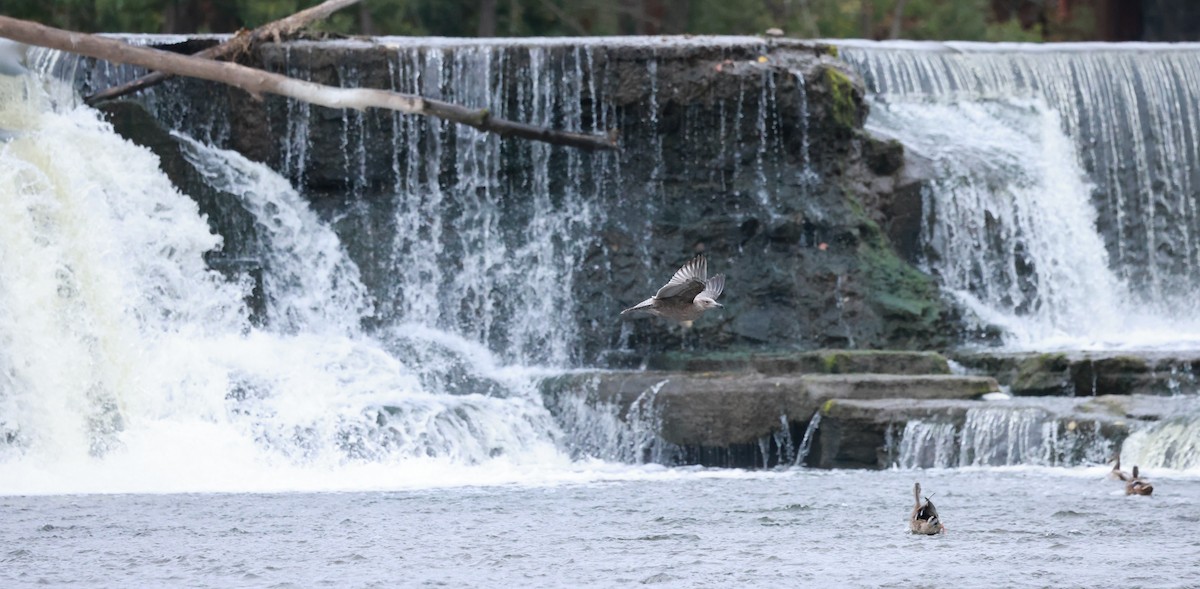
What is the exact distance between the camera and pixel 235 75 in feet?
47.9

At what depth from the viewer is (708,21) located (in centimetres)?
3164

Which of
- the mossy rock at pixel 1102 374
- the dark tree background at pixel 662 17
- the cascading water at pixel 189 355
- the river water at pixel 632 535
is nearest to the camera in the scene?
the river water at pixel 632 535

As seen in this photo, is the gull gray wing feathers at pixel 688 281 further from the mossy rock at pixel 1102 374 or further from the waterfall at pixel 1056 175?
→ the waterfall at pixel 1056 175

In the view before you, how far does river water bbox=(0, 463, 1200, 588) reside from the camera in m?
9.84

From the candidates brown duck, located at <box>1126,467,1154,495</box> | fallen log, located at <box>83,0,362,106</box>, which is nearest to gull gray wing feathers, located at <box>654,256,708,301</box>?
brown duck, located at <box>1126,467,1154,495</box>

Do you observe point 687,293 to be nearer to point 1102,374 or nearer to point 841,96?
point 1102,374

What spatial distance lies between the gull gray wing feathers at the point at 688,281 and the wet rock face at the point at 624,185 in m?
6.90

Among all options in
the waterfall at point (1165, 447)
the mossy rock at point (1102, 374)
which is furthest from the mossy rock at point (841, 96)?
the waterfall at point (1165, 447)

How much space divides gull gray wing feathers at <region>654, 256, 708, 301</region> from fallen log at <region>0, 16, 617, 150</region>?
11.4 feet

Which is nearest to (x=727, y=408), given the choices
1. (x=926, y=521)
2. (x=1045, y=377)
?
(x=1045, y=377)

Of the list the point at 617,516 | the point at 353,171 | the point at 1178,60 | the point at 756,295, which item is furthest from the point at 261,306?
the point at 1178,60

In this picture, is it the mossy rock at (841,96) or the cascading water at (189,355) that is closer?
the cascading water at (189,355)

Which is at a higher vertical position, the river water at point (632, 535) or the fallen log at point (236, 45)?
the fallen log at point (236, 45)

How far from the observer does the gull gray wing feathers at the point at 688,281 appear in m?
11.6
